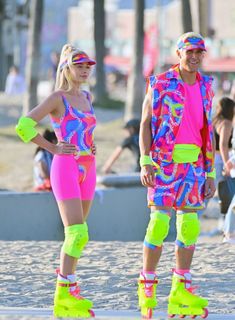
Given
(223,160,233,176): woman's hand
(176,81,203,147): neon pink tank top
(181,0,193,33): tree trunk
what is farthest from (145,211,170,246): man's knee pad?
(181,0,193,33): tree trunk

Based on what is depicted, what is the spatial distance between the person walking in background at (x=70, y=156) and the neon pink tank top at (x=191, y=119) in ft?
1.92

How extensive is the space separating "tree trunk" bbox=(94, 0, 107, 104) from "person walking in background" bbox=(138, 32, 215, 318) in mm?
21220

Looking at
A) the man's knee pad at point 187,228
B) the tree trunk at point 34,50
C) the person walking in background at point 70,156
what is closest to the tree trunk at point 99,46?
the tree trunk at point 34,50

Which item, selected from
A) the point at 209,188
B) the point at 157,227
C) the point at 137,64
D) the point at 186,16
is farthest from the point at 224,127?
the point at 137,64

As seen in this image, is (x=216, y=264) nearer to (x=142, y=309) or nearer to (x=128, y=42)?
(x=142, y=309)

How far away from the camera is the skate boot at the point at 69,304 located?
6.50 metres

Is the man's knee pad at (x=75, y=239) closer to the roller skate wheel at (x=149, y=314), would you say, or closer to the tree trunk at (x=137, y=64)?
the roller skate wheel at (x=149, y=314)

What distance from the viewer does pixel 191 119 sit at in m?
6.66

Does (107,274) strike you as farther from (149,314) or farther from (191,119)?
(191,119)

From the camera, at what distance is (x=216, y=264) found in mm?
8750

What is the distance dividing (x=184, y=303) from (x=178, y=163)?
811mm

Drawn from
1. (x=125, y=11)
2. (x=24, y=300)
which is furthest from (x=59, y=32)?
(x=24, y=300)

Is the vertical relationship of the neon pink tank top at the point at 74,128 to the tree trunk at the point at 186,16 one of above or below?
above

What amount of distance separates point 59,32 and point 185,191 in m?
81.2
